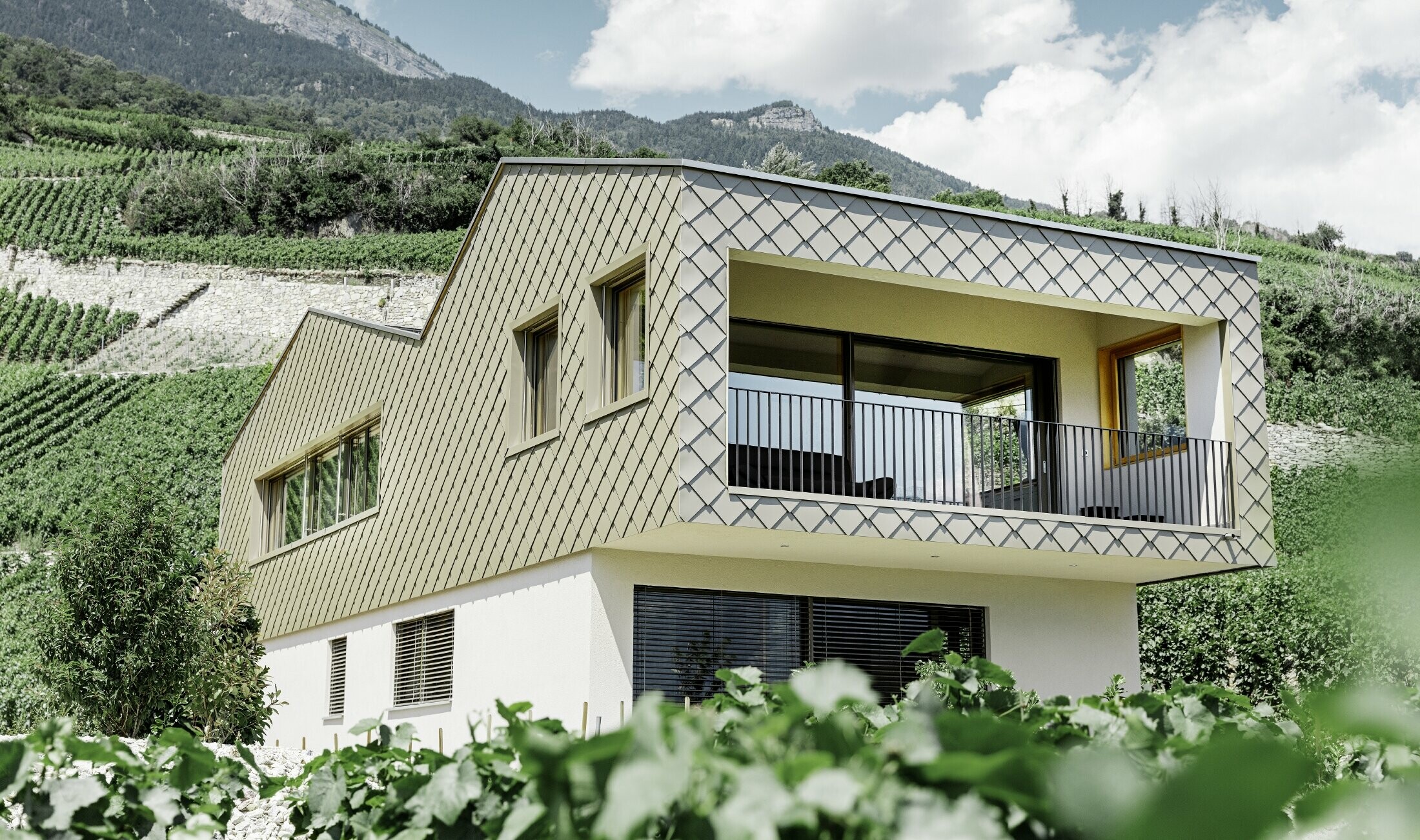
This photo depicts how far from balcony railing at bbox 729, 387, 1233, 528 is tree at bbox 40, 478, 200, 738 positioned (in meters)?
5.44

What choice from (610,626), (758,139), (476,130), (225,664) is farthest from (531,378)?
(758,139)

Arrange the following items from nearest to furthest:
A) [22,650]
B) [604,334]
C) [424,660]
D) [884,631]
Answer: [604,334], [884,631], [424,660], [22,650]

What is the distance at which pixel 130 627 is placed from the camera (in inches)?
444

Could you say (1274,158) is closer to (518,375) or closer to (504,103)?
(518,375)

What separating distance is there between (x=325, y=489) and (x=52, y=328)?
31.3 metres

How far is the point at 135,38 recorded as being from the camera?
12775cm

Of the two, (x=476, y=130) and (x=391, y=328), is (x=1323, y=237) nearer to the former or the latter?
(x=476, y=130)

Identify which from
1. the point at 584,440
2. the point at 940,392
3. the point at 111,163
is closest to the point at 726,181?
the point at 584,440

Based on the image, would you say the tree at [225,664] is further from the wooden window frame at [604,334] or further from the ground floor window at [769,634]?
the wooden window frame at [604,334]

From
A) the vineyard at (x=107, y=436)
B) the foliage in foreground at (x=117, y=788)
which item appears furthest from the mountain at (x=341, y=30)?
the foliage in foreground at (x=117, y=788)

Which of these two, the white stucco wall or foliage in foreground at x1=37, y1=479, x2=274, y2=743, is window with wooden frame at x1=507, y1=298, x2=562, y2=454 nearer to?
the white stucco wall

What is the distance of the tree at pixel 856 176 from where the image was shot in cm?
4800

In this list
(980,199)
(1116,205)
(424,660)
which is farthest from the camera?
(1116,205)

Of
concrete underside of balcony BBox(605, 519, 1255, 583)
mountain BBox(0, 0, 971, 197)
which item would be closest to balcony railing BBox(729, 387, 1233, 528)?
concrete underside of balcony BBox(605, 519, 1255, 583)
